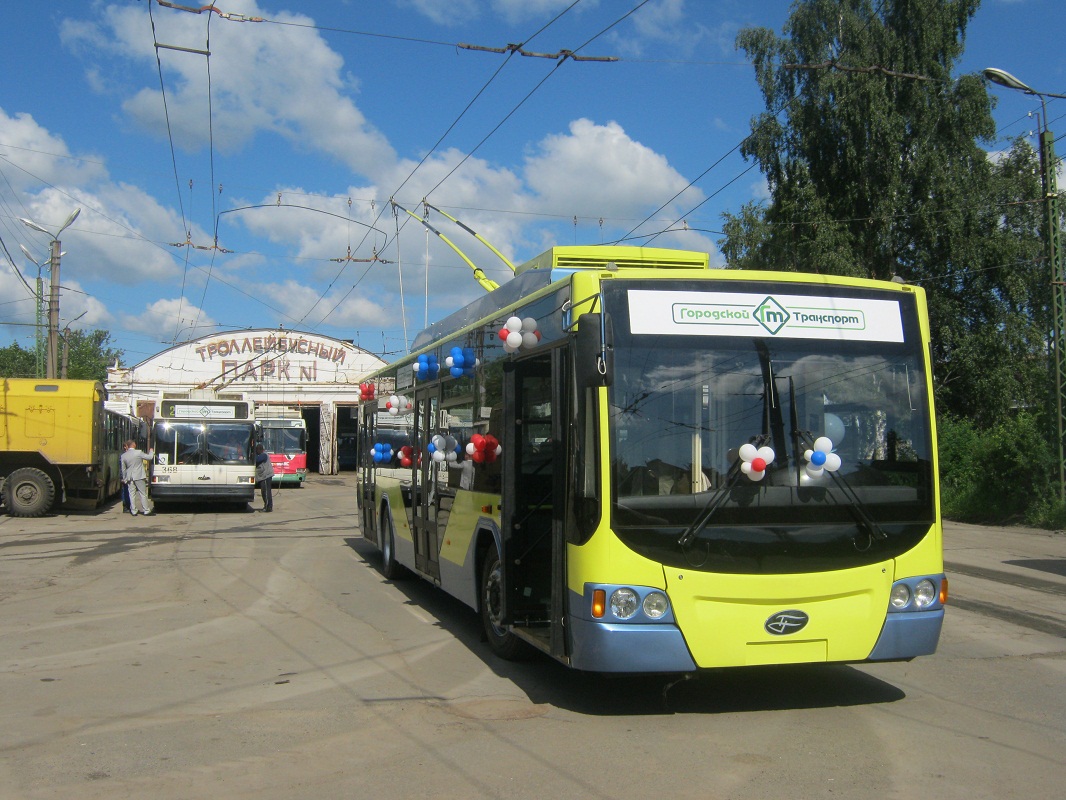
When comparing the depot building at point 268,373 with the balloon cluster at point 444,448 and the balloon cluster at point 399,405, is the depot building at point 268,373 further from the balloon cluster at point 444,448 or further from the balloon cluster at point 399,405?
the balloon cluster at point 444,448

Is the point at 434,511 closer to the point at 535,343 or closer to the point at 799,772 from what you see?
the point at 535,343

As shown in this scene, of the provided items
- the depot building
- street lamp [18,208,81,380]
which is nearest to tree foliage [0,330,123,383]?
the depot building

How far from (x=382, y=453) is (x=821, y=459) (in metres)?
7.94

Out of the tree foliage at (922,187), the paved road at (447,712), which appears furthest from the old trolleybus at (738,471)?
the tree foliage at (922,187)

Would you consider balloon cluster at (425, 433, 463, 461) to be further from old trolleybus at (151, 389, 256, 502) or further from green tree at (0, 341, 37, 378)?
green tree at (0, 341, 37, 378)

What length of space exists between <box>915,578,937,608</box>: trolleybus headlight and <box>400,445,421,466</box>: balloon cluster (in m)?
5.98

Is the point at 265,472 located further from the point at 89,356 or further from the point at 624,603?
the point at 89,356

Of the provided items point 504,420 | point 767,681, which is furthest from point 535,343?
point 767,681

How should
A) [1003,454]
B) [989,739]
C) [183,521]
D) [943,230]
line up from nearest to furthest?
[989,739] < [1003,454] < [183,521] < [943,230]

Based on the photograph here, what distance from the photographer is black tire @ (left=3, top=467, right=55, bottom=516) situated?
74.8ft

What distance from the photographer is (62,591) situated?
1209 cm

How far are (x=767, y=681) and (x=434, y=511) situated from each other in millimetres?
3993

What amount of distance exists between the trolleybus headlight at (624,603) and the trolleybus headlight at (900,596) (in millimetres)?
1693

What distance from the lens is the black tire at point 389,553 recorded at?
42.0 ft
